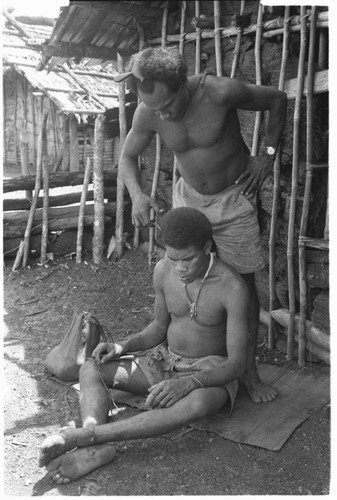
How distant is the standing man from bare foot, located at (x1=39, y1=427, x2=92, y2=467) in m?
1.17

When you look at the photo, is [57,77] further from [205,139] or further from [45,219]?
[205,139]

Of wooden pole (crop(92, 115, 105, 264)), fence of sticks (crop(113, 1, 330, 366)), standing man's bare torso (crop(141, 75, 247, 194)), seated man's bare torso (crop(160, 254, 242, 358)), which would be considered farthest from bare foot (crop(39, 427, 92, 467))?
wooden pole (crop(92, 115, 105, 264))

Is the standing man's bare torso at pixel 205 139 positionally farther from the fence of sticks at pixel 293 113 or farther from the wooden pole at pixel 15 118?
the wooden pole at pixel 15 118

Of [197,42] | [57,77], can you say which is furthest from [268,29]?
[57,77]

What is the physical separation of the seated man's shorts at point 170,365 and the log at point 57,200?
12.1 ft

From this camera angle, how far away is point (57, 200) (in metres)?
6.98

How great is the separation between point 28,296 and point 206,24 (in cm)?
308

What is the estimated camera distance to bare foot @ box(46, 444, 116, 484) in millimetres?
2721

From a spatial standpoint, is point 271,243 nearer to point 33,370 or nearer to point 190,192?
point 190,192

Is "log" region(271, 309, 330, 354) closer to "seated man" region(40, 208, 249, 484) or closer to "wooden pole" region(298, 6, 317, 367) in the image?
"wooden pole" region(298, 6, 317, 367)

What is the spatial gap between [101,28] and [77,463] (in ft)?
14.6

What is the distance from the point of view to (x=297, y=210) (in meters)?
4.40

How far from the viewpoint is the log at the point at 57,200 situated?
668 cm

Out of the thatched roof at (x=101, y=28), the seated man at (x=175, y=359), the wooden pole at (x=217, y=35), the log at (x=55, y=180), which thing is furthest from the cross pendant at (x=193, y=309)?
the log at (x=55, y=180)
